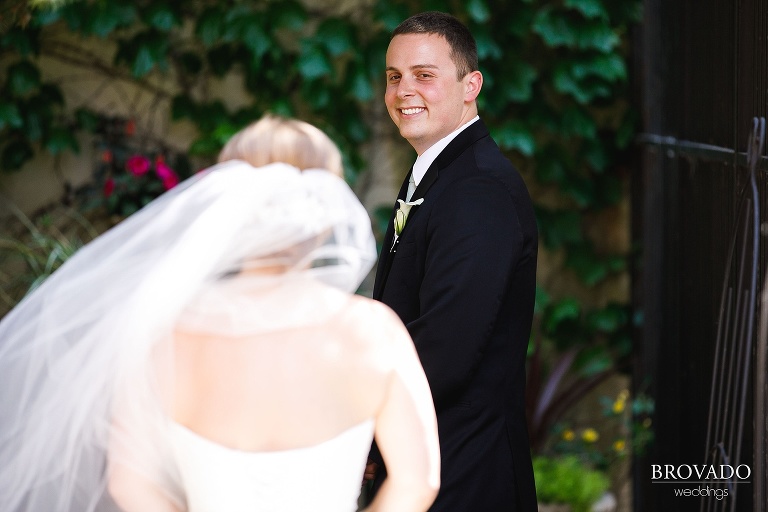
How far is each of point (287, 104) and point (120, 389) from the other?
10.2 ft

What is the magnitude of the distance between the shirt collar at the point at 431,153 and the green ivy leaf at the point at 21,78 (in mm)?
2552

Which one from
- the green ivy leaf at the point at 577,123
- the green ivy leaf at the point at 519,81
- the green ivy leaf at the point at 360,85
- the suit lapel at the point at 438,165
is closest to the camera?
the suit lapel at the point at 438,165

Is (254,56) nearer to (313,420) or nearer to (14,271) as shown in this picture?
(14,271)

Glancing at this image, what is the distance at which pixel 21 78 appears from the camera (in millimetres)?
4418

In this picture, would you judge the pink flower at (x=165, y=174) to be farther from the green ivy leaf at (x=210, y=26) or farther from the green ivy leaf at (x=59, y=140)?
the green ivy leaf at (x=210, y=26)

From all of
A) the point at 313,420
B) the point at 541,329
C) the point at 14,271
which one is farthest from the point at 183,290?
the point at 541,329

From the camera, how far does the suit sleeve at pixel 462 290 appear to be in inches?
87.1

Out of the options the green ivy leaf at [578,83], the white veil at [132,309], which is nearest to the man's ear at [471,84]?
the white veil at [132,309]

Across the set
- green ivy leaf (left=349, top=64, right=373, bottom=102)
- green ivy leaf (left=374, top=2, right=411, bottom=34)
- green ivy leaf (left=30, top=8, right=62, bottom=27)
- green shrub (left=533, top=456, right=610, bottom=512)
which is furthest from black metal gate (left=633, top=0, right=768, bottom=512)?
green ivy leaf (left=30, top=8, right=62, bottom=27)

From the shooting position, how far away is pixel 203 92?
4.84m

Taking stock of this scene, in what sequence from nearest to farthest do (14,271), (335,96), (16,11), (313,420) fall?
(313,420)
(16,11)
(14,271)
(335,96)

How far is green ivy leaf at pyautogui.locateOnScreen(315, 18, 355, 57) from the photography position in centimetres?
464

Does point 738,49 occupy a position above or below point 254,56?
below

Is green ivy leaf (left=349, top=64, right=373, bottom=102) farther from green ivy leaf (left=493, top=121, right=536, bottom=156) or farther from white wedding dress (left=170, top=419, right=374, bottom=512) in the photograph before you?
white wedding dress (left=170, top=419, right=374, bottom=512)
